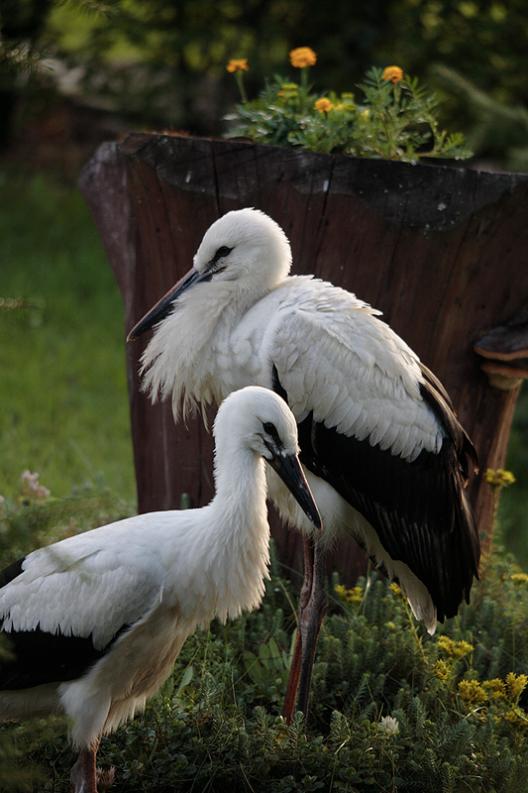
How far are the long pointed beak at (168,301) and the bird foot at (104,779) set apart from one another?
1502mm

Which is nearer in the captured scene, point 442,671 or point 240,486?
point 240,486

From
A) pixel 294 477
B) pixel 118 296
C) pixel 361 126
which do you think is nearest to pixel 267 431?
pixel 294 477

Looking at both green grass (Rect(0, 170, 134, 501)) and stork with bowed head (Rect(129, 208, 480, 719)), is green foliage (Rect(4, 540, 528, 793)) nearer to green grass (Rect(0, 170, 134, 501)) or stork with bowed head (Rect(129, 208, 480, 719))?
stork with bowed head (Rect(129, 208, 480, 719))

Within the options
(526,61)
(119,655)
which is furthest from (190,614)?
(526,61)

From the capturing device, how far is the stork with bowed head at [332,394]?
394cm

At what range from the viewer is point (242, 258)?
4113 mm

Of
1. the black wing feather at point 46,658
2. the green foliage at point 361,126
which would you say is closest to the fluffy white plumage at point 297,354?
the green foliage at point 361,126

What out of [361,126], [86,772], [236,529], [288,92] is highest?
[288,92]

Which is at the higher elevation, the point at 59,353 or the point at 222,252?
the point at 222,252

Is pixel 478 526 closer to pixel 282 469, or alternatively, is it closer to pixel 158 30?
pixel 282 469

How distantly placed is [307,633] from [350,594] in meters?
0.44

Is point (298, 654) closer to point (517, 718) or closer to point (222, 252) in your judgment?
point (517, 718)

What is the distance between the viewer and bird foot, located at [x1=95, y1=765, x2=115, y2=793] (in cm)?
351

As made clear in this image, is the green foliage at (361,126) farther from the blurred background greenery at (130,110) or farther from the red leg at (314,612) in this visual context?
the blurred background greenery at (130,110)
